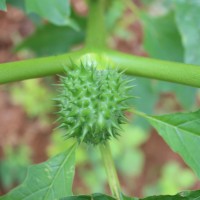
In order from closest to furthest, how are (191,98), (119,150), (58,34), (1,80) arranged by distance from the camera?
(1,80) < (191,98) < (58,34) < (119,150)

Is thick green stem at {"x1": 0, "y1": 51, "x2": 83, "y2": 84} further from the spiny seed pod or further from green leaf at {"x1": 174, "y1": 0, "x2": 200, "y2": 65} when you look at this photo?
green leaf at {"x1": 174, "y1": 0, "x2": 200, "y2": 65}

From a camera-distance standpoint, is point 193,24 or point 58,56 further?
point 193,24

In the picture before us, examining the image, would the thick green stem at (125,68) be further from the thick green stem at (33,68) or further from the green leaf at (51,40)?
the green leaf at (51,40)

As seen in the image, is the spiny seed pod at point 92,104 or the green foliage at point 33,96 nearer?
the spiny seed pod at point 92,104

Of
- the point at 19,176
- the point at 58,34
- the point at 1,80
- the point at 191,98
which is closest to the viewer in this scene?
the point at 1,80

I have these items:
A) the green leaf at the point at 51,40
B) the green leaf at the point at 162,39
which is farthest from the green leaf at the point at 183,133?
the green leaf at the point at 51,40

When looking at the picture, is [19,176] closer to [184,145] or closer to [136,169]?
[136,169]

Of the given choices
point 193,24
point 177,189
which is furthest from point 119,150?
point 193,24

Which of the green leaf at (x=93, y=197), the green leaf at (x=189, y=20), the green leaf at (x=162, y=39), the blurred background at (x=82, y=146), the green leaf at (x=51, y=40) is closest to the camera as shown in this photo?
the green leaf at (x=93, y=197)

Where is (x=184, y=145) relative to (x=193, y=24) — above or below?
below
